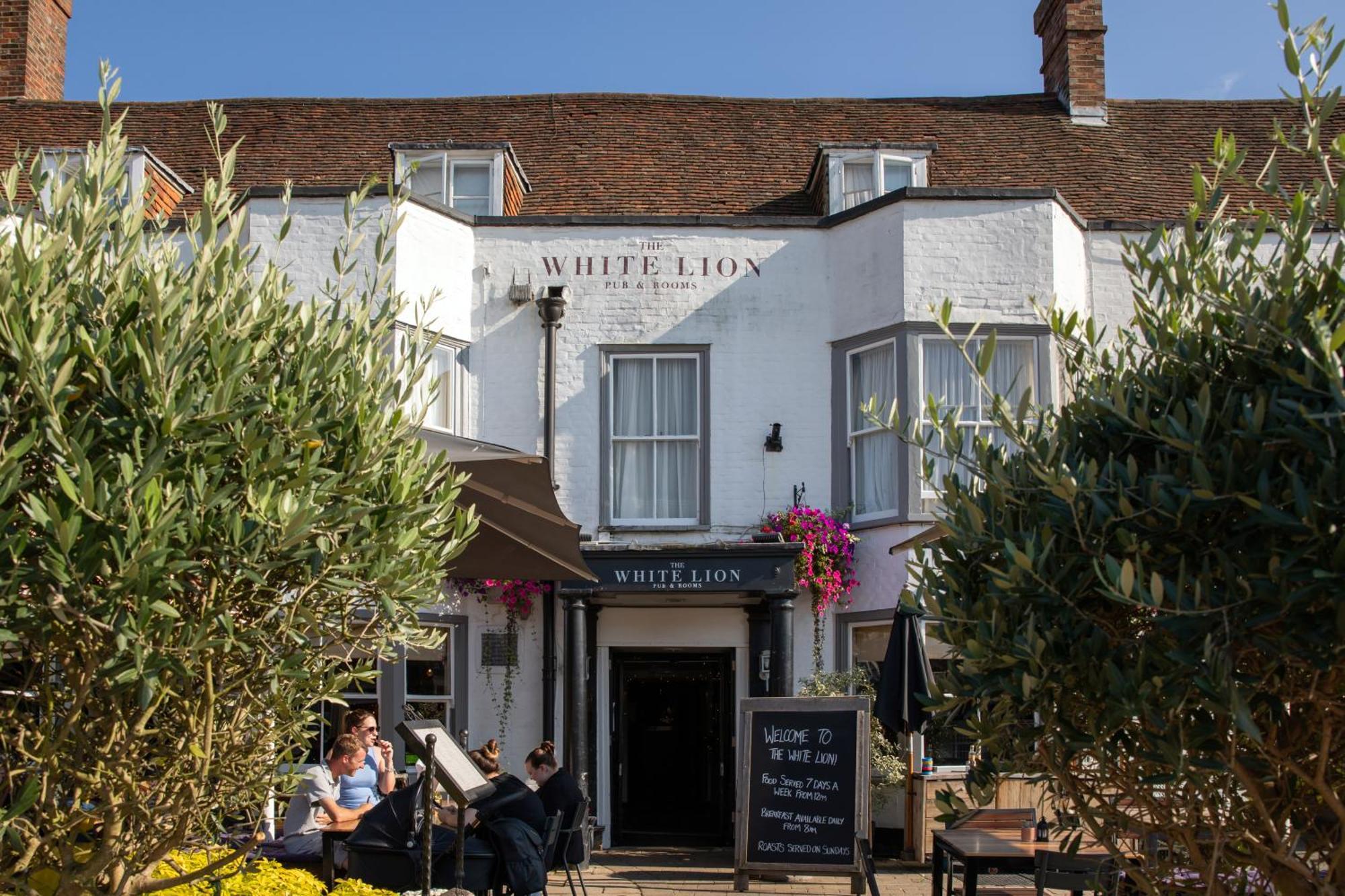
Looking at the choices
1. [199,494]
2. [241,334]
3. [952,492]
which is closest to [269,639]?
[199,494]

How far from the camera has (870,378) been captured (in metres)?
15.2

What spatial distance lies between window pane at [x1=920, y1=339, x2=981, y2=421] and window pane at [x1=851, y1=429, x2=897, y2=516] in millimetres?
652

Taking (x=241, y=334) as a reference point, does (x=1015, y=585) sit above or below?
below

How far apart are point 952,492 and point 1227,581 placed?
1124 mm

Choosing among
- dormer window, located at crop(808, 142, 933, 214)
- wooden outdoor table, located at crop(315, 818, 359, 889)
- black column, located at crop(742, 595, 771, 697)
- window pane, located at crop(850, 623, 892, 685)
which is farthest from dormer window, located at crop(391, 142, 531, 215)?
wooden outdoor table, located at crop(315, 818, 359, 889)

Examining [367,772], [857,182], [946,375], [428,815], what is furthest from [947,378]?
[428,815]

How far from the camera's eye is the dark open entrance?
15.5m

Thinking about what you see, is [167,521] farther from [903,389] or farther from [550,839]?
[903,389]

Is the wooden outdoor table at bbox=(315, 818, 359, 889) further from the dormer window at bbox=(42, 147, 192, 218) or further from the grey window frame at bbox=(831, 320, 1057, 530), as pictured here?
the dormer window at bbox=(42, 147, 192, 218)

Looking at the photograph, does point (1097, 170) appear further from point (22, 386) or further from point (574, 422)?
point (22, 386)

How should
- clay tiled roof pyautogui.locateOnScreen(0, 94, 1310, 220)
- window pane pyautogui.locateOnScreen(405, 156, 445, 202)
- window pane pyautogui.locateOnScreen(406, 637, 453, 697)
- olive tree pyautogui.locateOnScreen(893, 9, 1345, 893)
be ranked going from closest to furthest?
olive tree pyautogui.locateOnScreen(893, 9, 1345, 893)
window pane pyautogui.locateOnScreen(406, 637, 453, 697)
window pane pyautogui.locateOnScreen(405, 156, 445, 202)
clay tiled roof pyautogui.locateOnScreen(0, 94, 1310, 220)

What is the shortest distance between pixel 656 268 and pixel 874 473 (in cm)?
324

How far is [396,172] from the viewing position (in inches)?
657

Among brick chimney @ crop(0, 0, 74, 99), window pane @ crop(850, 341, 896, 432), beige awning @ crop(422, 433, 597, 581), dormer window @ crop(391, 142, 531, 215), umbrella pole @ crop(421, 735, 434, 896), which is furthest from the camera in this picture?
brick chimney @ crop(0, 0, 74, 99)
